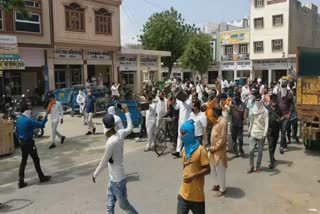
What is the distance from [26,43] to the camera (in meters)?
24.5

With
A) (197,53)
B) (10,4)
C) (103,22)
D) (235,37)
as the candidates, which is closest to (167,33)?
(197,53)

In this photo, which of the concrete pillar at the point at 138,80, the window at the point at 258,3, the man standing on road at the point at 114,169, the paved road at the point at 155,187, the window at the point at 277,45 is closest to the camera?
the man standing on road at the point at 114,169

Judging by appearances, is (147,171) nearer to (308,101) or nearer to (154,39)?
(308,101)

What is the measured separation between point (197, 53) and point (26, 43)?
25601 millimetres

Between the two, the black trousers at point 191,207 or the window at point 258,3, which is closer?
the black trousers at point 191,207

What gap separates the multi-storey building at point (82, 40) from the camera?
26.8m

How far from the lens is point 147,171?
28.9ft

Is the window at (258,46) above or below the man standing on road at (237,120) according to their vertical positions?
above

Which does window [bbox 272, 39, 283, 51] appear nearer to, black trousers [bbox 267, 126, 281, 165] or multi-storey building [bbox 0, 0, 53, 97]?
multi-storey building [bbox 0, 0, 53, 97]

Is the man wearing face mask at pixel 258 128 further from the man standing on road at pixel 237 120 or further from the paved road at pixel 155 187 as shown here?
the man standing on road at pixel 237 120

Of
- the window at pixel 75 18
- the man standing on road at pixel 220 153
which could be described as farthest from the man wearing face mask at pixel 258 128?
the window at pixel 75 18

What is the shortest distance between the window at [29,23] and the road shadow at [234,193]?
20350mm

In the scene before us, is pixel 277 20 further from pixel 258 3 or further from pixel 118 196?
pixel 118 196

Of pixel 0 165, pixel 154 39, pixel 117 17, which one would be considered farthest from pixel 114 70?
pixel 0 165
